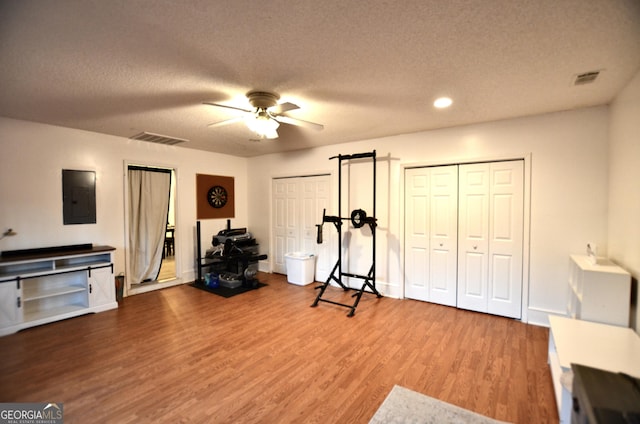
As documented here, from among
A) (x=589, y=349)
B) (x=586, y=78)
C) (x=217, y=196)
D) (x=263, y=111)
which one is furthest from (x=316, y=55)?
(x=217, y=196)

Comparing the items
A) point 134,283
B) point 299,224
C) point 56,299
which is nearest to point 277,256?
point 299,224

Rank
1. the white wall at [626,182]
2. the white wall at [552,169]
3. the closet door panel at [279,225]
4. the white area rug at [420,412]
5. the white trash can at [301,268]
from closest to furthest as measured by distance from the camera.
Answer: the white area rug at [420,412] → the white wall at [626,182] → the white wall at [552,169] → the white trash can at [301,268] → the closet door panel at [279,225]

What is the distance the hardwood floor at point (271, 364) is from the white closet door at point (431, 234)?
1.30 ft

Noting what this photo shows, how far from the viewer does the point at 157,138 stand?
445 centimetres

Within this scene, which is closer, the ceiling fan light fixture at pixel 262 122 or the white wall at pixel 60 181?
the ceiling fan light fixture at pixel 262 122

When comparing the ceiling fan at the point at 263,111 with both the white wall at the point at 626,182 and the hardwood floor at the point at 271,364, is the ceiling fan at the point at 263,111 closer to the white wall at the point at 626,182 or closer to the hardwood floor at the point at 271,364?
the hardwood floor at the point at 271,364

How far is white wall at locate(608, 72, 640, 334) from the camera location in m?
2.25

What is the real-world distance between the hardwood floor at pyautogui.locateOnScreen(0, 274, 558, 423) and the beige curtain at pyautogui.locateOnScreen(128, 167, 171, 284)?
3.91 ft

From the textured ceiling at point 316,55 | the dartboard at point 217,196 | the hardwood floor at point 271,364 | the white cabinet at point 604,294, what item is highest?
the textured ceiling at point 316,55

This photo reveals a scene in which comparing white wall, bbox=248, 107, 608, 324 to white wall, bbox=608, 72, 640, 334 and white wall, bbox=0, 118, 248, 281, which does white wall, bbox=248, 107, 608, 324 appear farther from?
white wall, bbox=0, 118, 248, 281

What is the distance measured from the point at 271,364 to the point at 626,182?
3.61 meters

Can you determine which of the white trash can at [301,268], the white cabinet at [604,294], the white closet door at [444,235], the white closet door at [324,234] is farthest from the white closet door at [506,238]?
the white trash can at [301,268]

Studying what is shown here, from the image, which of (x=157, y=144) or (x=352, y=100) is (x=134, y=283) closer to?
(x=157, y=144)

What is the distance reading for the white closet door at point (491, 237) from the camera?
11.5 feet
